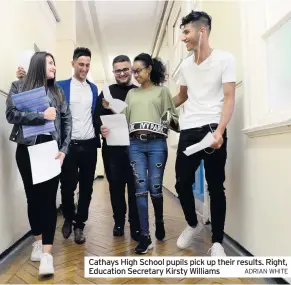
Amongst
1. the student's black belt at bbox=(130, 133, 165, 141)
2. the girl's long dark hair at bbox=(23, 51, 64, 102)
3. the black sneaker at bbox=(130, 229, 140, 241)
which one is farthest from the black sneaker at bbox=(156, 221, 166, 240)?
the girl's long dark hair at bbox=(23, 51, 64, 102)

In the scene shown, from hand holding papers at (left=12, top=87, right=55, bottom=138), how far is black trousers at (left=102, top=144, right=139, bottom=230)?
2.07 ft

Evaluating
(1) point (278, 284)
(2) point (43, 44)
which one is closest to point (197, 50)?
(1) point (278, 284)

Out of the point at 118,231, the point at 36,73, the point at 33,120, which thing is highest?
the point at 36,73

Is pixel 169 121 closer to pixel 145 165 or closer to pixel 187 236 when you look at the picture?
pixel 145 165

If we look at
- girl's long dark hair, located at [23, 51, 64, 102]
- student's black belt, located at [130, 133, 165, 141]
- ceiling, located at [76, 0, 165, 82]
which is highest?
ceiling, located at [76, 0, 165, 82]

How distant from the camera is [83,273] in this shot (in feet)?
4.86

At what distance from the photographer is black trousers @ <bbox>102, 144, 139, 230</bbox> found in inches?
80.1

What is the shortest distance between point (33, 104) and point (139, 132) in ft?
1.97

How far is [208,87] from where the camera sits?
5.21 feet

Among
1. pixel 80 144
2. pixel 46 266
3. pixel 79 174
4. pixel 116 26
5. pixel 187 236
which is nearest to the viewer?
pixel 46 266

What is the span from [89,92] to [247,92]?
3.50 ft

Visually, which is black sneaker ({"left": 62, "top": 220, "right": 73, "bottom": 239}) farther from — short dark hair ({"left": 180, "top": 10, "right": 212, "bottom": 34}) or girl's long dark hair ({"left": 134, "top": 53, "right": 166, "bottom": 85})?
short dark hair ({"left": 180, "top": 10, "right": 212, "bottom": 34})

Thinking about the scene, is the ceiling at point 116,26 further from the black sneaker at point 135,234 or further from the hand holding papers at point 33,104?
the black sneaker at point 135,234
